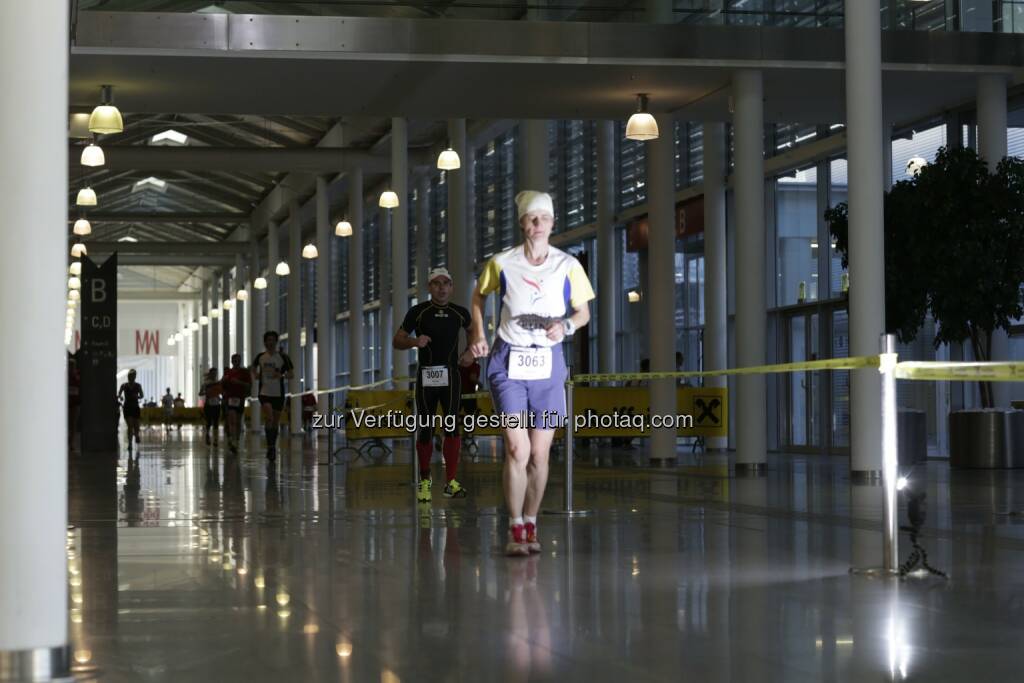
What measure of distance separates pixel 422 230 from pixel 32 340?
1413 inches

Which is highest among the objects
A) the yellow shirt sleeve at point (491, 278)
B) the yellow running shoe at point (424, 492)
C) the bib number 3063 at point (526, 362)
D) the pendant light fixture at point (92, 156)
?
the pendant light fixture at point (92, 156)

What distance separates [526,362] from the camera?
23.8ft

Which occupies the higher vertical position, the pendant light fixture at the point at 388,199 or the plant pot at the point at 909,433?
the pendant light fixture at the point at 388,199

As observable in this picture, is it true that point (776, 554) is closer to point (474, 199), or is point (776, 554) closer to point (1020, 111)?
point (1020, 111)

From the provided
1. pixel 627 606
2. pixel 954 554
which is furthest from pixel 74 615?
pixel 954 554

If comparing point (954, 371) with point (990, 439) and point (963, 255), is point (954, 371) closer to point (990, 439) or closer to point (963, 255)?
point (963, 255)

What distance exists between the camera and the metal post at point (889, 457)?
6.23 metres

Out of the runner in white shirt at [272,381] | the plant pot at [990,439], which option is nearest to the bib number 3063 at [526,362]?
the plant pot at [990,439]

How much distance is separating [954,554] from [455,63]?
10.7m

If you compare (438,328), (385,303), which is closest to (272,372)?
(438,328)

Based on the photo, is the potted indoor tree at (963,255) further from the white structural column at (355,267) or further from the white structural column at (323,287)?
the white structural column at (323,287)

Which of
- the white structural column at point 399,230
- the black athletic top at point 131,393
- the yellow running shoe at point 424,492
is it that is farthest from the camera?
the black athletic top at point 131,393

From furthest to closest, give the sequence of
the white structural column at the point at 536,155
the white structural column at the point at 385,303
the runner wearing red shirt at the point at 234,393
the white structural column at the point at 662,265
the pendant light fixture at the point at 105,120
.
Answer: the white structural column at the point at 385,303 < the runner wearing red shirt at the point at 234,393 < the white structural column at the point at 536,155 < the white structural column at the point at 662,265 < the pendant light fixture at the point at 105,120

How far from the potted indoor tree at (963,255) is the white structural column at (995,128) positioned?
1.08 m
